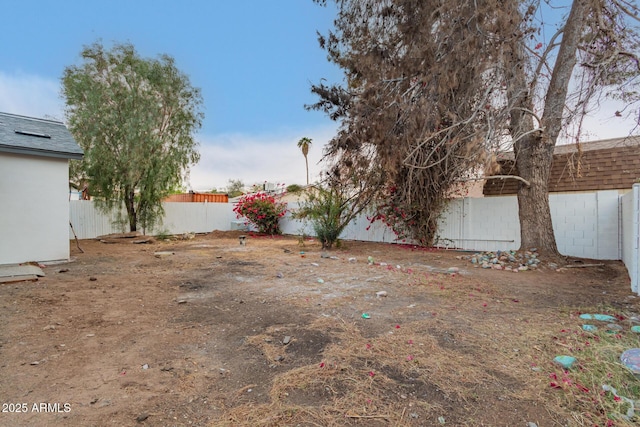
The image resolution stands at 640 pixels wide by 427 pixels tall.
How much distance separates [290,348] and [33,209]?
715 cm

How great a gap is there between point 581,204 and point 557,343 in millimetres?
5835

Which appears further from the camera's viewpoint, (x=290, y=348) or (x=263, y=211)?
(x=263, y=211)

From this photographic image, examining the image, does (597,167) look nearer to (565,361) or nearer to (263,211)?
(565,361)

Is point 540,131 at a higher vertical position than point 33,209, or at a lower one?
higher

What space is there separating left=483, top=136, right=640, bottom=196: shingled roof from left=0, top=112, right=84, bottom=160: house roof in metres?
10.3

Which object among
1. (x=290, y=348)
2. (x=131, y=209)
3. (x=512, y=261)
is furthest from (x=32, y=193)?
(x=512, y=261)

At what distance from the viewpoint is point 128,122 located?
1030cm

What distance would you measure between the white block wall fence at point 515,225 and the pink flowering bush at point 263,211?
1.64 m

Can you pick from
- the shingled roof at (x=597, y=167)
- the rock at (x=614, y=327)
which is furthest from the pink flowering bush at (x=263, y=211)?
the rock at (x=614, y=327)

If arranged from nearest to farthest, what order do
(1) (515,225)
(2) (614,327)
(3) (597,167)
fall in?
1. (2) (614,327)
2. (1) (515,225)
3. (3) (597,167)

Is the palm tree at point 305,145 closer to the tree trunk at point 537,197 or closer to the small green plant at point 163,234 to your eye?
the small green plant at point 163,234

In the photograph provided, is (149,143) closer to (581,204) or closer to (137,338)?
(137,338)

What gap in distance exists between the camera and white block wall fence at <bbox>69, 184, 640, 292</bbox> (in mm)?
5484

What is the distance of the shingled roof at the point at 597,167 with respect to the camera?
763 cm
